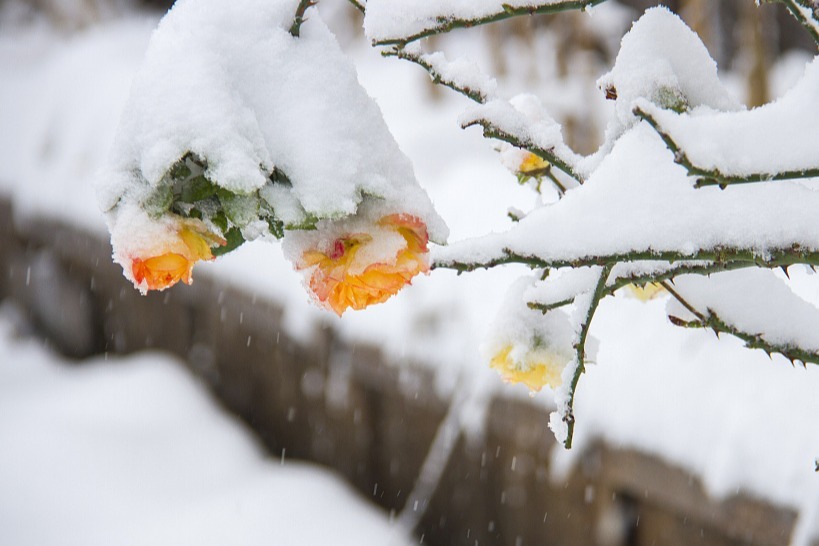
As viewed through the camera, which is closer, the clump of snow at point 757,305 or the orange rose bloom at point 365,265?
the orange rose bloom at point 365,265

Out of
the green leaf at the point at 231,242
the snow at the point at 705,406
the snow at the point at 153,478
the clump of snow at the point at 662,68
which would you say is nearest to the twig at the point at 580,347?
the clump of snow at the point at 662,68

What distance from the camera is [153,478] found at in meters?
2.84

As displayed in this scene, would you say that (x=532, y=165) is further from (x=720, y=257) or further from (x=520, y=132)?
(x=720, y=257)

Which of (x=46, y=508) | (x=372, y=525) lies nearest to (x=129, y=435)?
(x=46, y=508)

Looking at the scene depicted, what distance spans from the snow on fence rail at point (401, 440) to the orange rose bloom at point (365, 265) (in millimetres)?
1012

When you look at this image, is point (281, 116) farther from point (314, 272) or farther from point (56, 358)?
point (56, 358)

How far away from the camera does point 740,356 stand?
141cm

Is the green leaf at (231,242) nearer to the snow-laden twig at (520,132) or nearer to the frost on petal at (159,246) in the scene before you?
the frost on petal at (159,246)

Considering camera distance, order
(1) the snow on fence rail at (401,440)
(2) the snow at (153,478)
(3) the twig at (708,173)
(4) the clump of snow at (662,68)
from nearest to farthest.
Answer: (3) the twig at (708,173), (4) the clump of snow at (662,68), (1) the snow on fence rail at (401,440), (2) the snow at (153,478)

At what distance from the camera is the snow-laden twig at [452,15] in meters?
0.47

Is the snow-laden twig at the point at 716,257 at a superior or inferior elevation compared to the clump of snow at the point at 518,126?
inferior

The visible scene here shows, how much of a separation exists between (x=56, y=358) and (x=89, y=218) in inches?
49.3

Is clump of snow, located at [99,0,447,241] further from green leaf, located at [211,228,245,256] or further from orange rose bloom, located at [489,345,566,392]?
orange rose bloom, located at [489,345,566,392]

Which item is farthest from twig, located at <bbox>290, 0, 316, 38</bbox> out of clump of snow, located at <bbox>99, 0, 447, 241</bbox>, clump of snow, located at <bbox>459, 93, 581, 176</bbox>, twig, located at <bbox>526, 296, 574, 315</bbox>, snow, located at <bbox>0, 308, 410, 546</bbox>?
snow, located at <bbox>0, 308, 410, 546</bbox>
